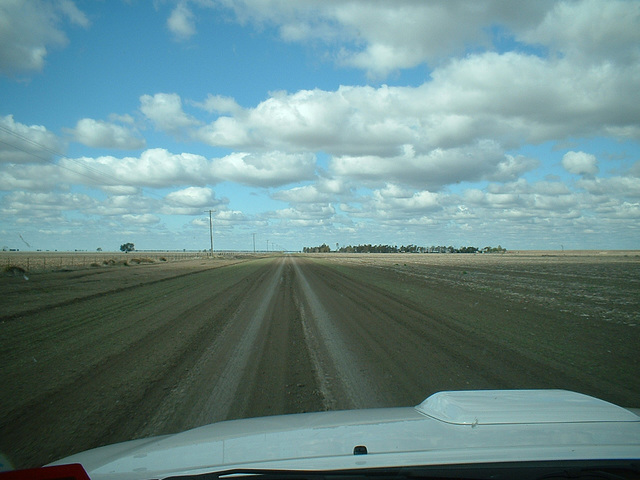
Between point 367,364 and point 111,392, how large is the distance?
3.88 metres

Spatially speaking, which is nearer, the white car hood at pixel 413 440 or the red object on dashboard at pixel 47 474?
the red object on dashboard at pixel 47 474

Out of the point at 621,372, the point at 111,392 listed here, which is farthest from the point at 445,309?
the point at 111,392

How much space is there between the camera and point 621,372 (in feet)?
21.6

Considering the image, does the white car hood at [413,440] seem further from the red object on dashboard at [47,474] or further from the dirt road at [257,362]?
the dirt road at [257,362]

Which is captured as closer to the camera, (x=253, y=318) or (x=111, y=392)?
(x=111, y=392)

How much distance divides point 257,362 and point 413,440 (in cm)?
514

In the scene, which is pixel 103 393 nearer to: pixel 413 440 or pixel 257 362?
pixel 257 362

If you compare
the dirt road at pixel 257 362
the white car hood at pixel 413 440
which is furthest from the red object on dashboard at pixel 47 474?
the dirt road at pixel 257 362

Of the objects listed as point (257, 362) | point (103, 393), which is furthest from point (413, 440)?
point (257, 362)

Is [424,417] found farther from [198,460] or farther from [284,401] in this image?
[284,401]

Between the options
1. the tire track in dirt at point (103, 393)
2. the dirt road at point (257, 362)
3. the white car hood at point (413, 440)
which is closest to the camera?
the white car hood at point (413, 440)

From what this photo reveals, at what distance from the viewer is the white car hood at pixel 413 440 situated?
2.27m

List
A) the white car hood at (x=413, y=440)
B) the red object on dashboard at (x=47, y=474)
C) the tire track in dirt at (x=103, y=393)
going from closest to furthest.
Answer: the red object on dashboard at (x=47, y=474) → the white car hood at (x=413, y=440) → the tire track in dirt at (x=103, y=393)

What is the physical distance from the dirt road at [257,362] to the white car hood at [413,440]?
76.0 inches
